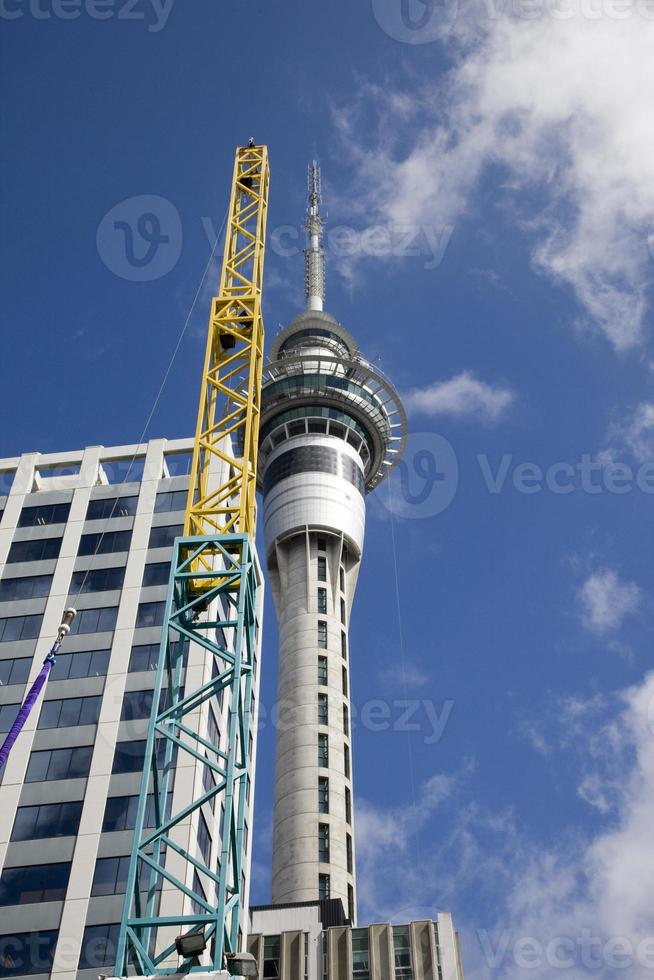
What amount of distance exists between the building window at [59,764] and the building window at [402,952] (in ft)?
106

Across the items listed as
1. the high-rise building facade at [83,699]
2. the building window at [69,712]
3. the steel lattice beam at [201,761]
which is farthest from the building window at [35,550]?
the steel lattice beam at [201,761]

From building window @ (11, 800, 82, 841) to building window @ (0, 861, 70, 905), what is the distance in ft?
6.32

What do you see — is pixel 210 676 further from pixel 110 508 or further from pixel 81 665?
pixel 110 508

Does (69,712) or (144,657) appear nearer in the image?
(69,712)

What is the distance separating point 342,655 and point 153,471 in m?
44.0

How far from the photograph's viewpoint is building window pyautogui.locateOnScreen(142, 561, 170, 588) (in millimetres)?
73938

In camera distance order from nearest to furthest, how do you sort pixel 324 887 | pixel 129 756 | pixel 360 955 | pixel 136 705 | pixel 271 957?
1. pixel 129 756
2. pixel 136 705
3. pixel 360 955
4. pixel 271 957
5. pixel 324 887

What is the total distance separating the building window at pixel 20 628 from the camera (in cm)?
7300

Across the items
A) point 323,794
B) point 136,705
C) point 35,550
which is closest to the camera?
point 136,705

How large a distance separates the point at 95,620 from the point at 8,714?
821 centimetres

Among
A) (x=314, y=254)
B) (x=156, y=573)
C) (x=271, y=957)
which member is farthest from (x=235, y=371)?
(x=314, y=254)

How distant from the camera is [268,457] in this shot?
138000 millimetres

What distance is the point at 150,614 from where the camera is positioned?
72.2m

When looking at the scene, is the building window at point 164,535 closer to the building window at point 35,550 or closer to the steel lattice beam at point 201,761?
the building window at point 35,550
